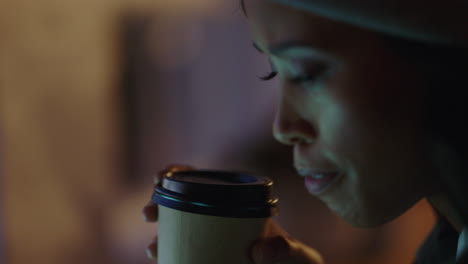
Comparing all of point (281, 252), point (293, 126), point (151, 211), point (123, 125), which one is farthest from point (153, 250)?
point (123, 125)

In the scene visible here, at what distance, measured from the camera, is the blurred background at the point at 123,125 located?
2.07 meters

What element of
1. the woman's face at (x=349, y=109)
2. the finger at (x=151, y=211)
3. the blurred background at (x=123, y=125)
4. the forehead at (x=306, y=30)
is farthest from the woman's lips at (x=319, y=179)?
the blurred background at (x=123, y=125)

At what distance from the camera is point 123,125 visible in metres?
2.45

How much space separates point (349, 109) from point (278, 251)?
22cm

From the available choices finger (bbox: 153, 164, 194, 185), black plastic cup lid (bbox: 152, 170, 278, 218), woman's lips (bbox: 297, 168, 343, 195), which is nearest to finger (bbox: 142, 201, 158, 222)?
finger (bbox: 153, 164, 194, 185)

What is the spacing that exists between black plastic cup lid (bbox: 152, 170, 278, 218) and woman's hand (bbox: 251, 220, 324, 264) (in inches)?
1.7

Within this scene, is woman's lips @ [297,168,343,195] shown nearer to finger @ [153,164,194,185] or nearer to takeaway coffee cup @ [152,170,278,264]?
takeaway coffee cup @ [152,170,278,264]

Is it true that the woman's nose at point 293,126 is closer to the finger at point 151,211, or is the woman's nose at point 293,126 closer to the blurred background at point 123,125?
the finger at point 151,211

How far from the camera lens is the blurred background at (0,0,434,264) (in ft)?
6.81

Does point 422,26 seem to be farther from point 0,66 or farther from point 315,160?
point 0,66

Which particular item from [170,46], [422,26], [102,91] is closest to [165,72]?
[170,46]

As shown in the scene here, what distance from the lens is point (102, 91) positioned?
2.36 meters

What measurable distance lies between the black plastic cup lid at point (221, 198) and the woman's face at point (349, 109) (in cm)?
6

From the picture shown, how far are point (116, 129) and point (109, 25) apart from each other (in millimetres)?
468
